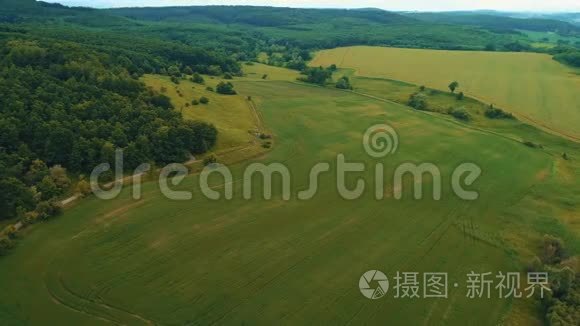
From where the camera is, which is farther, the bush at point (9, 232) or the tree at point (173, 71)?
the tree at point (173, 71)

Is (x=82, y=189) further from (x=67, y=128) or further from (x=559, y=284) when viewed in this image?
(x=559, y=284)

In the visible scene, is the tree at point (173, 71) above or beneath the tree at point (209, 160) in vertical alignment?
above

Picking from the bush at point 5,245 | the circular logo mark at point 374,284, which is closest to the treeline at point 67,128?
the bush at point 5,245

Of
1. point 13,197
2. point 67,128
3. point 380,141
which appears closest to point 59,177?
point 13,197

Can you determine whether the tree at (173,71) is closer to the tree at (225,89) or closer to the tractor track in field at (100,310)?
the tree at (225,89)

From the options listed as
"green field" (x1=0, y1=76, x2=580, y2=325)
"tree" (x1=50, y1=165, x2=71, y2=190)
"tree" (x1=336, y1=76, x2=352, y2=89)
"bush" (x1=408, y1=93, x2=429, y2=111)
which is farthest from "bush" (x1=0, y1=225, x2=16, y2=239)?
"tree" (x1=336, y1=76, x2=352, y2=89)

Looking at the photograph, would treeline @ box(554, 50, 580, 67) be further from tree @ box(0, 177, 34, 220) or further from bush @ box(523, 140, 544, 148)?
tree @ box(0, 177, 34, 220)
